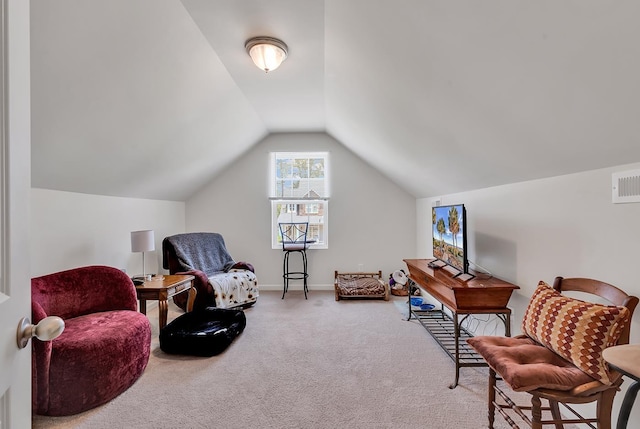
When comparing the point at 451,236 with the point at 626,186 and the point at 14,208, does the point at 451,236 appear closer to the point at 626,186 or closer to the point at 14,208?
the point at 626,186

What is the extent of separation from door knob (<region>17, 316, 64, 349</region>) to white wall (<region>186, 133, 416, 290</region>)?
4.13 metres

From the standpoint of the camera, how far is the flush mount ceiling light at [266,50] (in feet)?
6.97

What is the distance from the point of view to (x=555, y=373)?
1.32m

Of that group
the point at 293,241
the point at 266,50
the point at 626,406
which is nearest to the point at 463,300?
the point at 626,406

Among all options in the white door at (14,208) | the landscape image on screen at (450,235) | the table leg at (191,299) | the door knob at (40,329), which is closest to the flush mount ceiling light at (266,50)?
the white door at (14,208)

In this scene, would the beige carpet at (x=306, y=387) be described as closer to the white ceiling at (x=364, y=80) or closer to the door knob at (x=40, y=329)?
the door knob at (x=40, y=329)

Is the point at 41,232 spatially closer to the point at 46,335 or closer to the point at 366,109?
the point at 46,335

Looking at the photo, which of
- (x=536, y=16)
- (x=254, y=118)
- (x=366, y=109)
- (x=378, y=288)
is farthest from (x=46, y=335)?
(x=378, y=288)

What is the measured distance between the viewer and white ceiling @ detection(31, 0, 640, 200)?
1178 mm

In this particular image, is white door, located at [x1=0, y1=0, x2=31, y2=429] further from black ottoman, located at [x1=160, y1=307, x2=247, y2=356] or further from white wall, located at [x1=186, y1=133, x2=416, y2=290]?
white wall, located at [x1=186, y1=133, x2=416, y2=290]

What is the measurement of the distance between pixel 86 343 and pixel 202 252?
213 centimetres

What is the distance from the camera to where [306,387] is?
2125 millimetres

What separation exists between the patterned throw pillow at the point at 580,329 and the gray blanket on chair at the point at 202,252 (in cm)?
341

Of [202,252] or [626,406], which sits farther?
[202,252]
